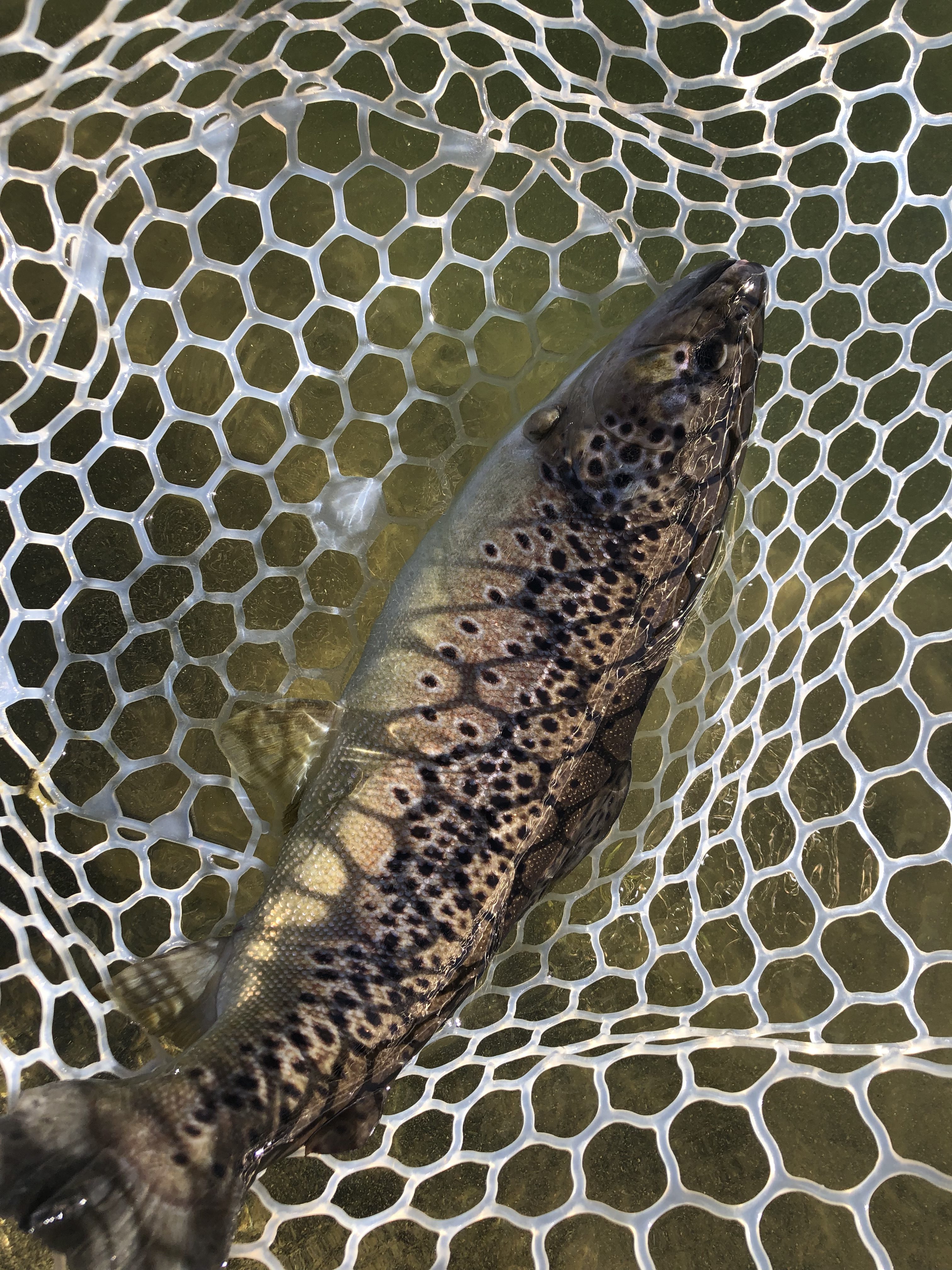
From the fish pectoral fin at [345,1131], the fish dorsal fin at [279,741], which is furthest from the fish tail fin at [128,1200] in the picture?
the fish dorsal fin at [279,741]

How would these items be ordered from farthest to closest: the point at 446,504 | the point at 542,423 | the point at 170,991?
the point at 446,504 < the point at 542,423 < the point at 170,991

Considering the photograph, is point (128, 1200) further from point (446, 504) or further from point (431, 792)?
point (446, 504)

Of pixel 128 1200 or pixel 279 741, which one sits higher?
pixel 279 741

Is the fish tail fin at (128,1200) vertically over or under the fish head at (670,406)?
under

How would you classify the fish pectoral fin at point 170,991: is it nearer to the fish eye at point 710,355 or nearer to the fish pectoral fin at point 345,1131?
the fish pectoral fin at point 345,1131

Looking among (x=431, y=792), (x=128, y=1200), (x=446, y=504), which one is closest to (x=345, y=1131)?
(x=128, y=1200)

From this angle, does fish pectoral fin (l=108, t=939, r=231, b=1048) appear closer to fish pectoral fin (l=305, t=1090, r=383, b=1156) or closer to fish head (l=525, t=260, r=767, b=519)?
fish pectoral fin (l=305, t=1090, r=383, b=1156)

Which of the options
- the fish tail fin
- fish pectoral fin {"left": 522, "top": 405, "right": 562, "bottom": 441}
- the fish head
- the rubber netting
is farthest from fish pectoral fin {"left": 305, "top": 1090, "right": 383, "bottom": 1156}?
fish pectoral fin {"left": 522, "top": 405, "right": 562, "bottom": 441}

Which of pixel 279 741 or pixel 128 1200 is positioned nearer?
pixel 128 1200
